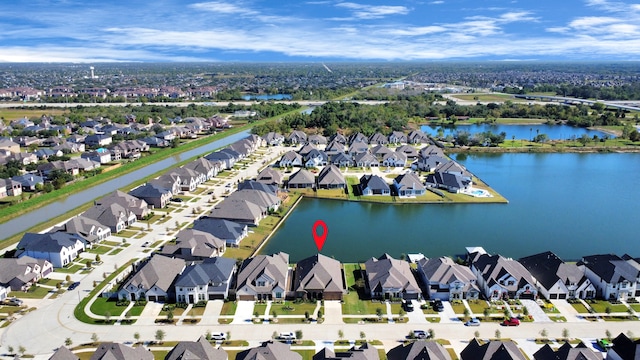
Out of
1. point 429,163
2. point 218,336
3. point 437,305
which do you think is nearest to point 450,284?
point 437,305

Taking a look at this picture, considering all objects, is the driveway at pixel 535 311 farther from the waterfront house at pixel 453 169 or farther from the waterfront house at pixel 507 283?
the waterfront house at pixel 453 169

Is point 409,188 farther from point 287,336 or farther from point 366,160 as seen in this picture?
point 287,336

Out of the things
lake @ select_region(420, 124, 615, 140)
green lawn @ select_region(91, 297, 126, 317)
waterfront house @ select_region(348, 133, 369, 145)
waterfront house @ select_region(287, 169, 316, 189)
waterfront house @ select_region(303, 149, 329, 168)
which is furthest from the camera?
lake @ select_region(420, 124, 615, 140)

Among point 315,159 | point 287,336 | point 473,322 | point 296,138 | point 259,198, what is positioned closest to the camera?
point 287,336

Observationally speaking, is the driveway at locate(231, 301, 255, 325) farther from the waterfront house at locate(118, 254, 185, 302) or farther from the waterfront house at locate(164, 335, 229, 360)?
the waterfront house at locate(118, 254, 185, 302)

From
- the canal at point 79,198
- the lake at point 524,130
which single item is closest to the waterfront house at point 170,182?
the canal at point 79,198

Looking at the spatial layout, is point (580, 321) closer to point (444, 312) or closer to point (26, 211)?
point (444, 312)

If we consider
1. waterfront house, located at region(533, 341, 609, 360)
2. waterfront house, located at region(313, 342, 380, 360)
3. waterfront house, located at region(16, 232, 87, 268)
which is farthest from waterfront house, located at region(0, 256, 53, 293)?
waterfront house, located at region(533, 341, 609, 360)
